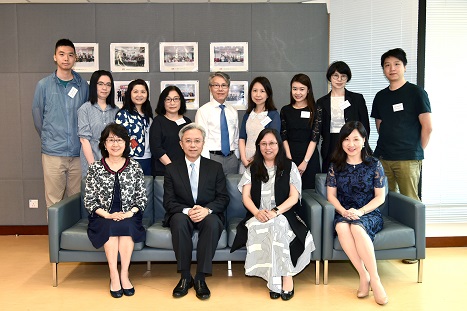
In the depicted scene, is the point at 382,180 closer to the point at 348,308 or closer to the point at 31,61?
the point at 348,308

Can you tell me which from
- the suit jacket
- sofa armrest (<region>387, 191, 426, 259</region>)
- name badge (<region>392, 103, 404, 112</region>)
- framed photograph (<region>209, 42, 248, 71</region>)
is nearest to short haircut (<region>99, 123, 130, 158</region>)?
the suit jacket

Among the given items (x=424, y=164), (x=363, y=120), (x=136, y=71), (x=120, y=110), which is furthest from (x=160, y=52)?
(x=424, y=164)

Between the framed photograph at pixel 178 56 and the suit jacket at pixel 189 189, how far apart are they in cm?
200

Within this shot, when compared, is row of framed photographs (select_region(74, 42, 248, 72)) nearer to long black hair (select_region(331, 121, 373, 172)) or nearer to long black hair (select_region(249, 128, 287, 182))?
long black hair (select_region(249, 128, 287, 182))

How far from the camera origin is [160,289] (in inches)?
A: 157

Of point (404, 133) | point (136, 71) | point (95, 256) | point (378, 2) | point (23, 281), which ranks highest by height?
point (378, 2)

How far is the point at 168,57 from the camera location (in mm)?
5820

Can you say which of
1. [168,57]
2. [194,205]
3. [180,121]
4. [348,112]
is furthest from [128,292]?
[168,57]

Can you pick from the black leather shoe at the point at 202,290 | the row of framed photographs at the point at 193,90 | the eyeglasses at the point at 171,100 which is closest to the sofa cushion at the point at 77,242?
the black leather shoe at the point at 202,290

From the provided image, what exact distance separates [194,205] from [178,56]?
2.40 meters

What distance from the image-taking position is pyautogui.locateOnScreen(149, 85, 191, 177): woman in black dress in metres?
4.64

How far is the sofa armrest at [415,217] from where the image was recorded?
13.1ft

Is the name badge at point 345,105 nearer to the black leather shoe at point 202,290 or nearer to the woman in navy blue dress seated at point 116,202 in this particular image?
the woman in navy blue dress seated at point 116,202

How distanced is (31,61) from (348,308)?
4675 mm
